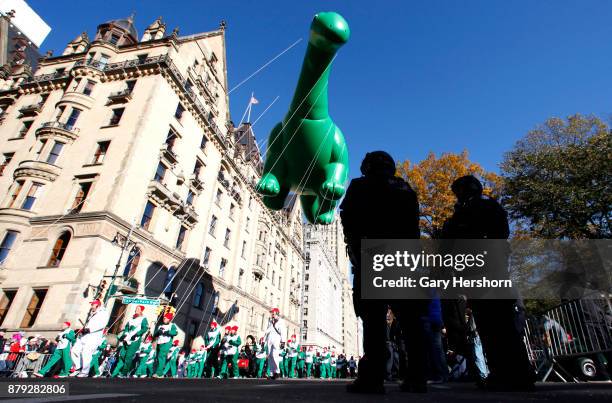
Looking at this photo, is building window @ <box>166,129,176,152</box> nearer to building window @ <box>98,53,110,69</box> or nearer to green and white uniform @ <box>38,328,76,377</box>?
building window @ <box>98,53,110,69</box>

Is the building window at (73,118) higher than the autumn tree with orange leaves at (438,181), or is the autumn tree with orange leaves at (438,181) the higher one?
the building window at (73,118)

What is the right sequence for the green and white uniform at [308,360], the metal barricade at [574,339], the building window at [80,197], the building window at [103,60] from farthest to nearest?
the building window at [103,60], the green and white uniform at [308,360], the building window at [80,197], the metal barricade at [574,339]

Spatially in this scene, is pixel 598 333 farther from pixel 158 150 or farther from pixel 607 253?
pixel 158 150

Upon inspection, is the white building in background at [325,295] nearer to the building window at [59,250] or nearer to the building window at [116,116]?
the building window at [116,116]

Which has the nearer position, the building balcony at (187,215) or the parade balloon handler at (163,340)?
the parade balloon handler at (163,340)

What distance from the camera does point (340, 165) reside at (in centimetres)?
694

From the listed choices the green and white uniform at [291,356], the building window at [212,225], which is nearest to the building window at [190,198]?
the building window at [212,225]

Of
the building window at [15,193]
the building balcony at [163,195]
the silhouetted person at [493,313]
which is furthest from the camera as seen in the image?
the building balcony at [163,195]

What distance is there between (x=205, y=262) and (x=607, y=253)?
76.4 ft

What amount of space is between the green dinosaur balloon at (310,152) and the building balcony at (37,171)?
19.1 meters

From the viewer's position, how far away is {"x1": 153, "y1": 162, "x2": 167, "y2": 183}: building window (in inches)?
843

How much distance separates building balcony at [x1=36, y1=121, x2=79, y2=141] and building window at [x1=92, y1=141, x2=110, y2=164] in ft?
6.64

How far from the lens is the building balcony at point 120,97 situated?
72.0 ft

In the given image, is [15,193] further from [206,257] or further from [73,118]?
[206,257]
